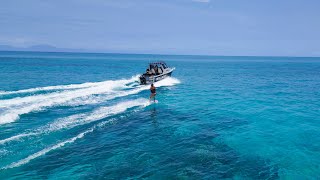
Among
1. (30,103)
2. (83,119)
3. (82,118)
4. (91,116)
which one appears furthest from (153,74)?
(83,119)

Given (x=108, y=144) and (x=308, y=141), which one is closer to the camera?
(x=108, y=144)

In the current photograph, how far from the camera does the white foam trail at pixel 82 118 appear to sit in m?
19.0

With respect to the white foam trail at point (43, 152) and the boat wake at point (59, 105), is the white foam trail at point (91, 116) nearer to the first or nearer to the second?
the boat wake at point (59, 105)

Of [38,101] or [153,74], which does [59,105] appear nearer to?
[38,101]

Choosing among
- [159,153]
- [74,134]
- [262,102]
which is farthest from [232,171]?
[262,102]

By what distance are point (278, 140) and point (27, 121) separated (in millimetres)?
19772

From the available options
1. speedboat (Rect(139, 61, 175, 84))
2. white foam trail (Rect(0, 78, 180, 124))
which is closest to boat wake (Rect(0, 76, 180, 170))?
white foam trail (Rect(0, 78, 180, 124))

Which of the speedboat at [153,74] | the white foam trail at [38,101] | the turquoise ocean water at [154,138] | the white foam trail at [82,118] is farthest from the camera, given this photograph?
the speedboat at [153,74]

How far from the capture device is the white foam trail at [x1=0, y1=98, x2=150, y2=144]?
62.5ft

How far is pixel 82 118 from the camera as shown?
74.9ft

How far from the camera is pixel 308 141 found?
→ 1930 cm

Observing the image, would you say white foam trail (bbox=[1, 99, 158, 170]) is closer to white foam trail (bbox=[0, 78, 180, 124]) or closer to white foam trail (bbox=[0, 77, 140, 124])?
white foam trail (bbox=[0, 78, 180, 124])

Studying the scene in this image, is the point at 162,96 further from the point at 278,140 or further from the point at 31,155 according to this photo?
the point at 31,155

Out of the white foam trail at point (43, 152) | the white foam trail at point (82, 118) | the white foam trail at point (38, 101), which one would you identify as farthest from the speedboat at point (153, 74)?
the white foam trail at point (43, 152)
